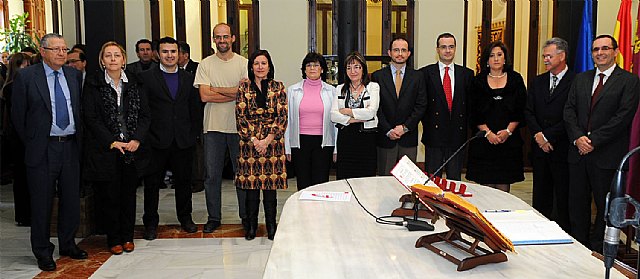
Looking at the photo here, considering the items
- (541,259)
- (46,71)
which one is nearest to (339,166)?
(46,71)

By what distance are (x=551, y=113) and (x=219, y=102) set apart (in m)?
2.52

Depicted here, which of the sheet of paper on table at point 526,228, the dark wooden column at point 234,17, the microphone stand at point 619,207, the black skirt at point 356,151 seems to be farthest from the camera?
the dark wooden column at point 234,17

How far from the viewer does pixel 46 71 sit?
396cm

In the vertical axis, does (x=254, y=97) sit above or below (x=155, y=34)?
below

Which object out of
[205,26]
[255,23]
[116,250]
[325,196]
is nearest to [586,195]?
[325,196]

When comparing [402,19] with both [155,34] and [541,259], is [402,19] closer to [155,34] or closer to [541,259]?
[155,34]

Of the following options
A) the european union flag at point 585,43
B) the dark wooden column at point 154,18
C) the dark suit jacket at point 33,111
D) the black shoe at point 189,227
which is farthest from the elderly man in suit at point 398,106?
the dark wooden column at point 154,18

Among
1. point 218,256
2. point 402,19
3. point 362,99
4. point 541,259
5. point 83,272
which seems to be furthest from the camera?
point 402,19

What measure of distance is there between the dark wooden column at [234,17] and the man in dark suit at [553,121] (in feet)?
11.9

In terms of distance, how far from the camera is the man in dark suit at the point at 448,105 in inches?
185

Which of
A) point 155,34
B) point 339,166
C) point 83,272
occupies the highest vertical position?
point 155,34

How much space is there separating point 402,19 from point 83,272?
460 centimetres

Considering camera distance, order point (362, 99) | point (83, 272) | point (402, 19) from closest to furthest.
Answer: point (83, 272), point (362, 99), point (402, 19)

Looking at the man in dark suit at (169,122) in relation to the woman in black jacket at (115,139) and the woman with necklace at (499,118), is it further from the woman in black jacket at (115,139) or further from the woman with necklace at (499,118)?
the woman with necklace at (499,118)
